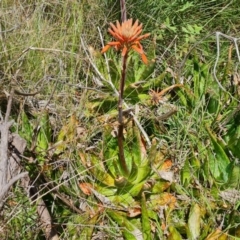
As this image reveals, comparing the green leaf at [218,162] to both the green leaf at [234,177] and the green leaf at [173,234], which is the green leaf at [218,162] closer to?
the green leaf at [234,177]

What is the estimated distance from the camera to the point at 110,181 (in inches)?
82.5

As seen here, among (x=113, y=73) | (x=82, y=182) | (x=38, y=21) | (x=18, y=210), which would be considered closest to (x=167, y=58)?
(x=113, y=73)

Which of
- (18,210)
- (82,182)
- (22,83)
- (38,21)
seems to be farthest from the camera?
(38,21)

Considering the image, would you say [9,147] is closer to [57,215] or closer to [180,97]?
[57,215]

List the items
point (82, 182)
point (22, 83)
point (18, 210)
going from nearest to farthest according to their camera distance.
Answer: point (18, 210) → point (82, 182) → point (22, 83)

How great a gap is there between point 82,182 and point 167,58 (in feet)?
2.84

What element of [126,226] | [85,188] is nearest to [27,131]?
[85,188]

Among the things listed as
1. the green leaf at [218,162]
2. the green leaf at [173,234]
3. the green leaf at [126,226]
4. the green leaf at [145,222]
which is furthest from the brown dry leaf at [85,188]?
the green leaf at [218,162]

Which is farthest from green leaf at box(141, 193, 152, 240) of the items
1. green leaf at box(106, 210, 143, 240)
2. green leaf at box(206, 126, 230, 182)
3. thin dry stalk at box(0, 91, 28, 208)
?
thin dry stalk at box(0, 91, 28, 208)

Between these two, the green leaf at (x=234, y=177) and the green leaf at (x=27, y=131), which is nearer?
the green leaf at (x=234, y=177)

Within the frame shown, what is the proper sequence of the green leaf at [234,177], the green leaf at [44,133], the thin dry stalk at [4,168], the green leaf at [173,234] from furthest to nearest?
1. the green leaf at [44,133]
2. the green leaf at [234,177]
3. the green leaf at [173,234]
4. the thin dry stalk at [4,168]

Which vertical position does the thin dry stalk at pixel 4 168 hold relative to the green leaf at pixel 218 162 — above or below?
above

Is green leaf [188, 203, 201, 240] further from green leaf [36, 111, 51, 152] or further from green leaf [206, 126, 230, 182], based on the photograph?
green leaf [36, 111, 51, 152]

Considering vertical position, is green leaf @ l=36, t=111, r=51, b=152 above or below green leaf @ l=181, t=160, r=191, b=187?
above
